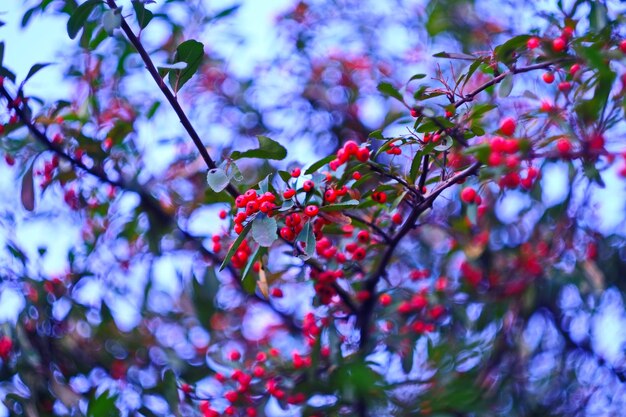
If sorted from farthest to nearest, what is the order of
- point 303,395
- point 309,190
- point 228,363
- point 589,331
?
point 589,331 → point 228,363 → point 303,395 → point 309,190

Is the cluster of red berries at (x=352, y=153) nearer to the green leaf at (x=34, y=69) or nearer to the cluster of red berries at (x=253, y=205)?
the cluster of red berries at (x=253, y=205)

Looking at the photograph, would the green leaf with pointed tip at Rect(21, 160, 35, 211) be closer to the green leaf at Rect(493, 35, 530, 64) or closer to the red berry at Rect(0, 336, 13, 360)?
the red berry at Rect(0, 336, 13, 360)

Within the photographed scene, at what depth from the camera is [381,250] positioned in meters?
2.59

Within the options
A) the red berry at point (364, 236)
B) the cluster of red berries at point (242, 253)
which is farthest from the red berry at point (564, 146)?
the cluster of red berries at point (242, 253)

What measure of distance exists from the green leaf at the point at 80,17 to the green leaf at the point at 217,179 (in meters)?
0.61

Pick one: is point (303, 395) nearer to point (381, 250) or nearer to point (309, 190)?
point (381, 250)

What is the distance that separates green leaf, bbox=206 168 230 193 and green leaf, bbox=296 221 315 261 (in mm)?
234

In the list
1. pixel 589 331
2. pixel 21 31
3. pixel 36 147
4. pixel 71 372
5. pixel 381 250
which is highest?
pixel 589 331

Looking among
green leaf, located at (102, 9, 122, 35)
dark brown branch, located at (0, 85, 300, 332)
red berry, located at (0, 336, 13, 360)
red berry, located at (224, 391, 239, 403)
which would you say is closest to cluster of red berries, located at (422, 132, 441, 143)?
green leaf, located at (102, 9, 122, 35)

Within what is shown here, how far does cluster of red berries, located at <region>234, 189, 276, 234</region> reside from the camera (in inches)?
72.2

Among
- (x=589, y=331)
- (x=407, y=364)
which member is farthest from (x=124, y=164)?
(x=589, y=331)

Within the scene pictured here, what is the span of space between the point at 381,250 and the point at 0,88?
4.59ft

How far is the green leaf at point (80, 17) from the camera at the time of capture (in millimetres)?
2013

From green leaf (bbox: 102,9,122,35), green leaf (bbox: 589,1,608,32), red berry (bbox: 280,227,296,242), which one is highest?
green leaf (bbox: 589,1,608,32)
